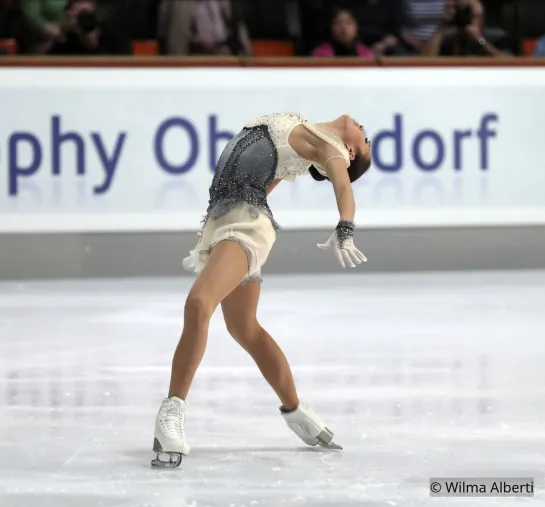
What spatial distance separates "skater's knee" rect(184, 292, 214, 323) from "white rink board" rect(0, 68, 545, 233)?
501 centimetres

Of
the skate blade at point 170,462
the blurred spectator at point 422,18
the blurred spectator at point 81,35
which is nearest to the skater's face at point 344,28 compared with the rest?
the blurred spectator at point 422,18

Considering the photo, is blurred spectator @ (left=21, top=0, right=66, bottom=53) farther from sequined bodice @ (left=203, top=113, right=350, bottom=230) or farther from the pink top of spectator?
sequined bodice @ (left=203, top=113, right=350, bottom=230)

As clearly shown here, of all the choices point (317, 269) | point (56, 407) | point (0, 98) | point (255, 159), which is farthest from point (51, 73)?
point (255, 159)

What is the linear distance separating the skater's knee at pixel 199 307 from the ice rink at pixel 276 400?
0.41 m

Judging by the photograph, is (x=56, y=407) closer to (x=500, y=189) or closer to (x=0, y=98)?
(x=0, y=98)

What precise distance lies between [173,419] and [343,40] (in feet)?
19.1

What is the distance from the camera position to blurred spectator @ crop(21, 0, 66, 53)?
30.9 feet

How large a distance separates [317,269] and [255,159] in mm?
5045

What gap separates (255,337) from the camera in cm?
413

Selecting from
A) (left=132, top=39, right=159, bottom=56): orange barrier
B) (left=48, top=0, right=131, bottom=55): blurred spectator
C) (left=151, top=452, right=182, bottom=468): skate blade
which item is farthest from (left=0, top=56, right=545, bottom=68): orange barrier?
(left=151, top=452, right=182, bottom=468): skate blade

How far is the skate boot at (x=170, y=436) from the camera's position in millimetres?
3865

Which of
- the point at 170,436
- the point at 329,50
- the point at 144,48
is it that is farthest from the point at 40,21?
the point at 170,436

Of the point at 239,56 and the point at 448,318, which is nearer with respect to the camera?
the point at 448,318

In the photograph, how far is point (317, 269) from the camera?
29.8 ft
